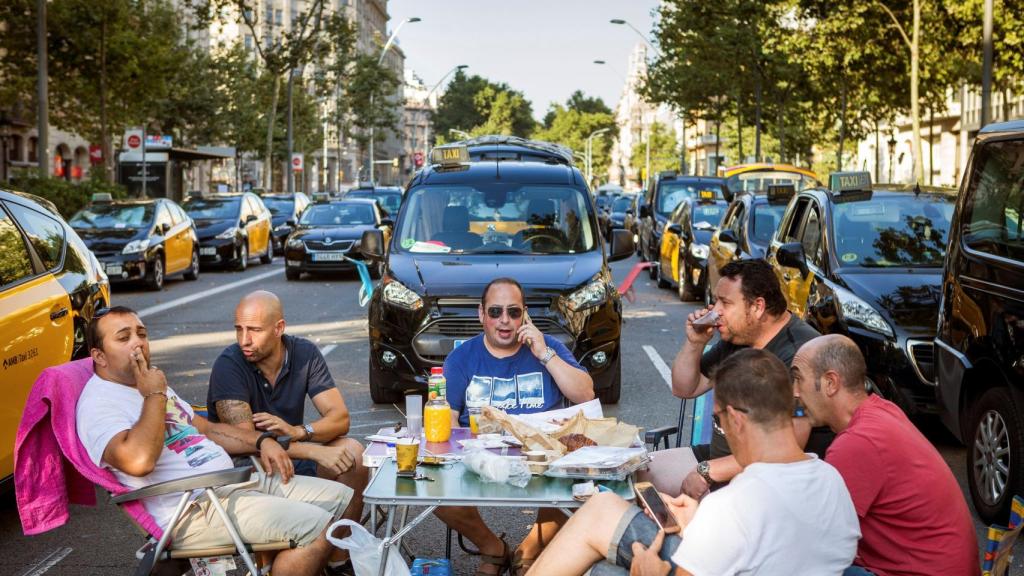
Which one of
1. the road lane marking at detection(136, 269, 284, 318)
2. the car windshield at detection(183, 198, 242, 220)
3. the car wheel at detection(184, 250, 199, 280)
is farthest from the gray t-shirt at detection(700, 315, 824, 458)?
the car windshield at detection(183, 198, 242, 220)

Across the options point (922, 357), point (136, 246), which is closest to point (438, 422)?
point (922, 357)

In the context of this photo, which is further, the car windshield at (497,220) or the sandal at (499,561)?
the car windshield at (497,220)

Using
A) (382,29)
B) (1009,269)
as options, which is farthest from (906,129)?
(382,29)

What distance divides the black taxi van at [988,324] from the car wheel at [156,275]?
53.1ft

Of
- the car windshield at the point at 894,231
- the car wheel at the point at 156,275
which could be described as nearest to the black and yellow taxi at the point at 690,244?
the car windshield at the point at 894,231

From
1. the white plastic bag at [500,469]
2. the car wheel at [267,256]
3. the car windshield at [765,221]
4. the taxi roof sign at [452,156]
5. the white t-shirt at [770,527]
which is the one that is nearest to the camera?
the white t-shirt at [770,527]

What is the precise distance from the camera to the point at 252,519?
15.8 feet

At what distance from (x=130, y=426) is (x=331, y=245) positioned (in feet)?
63.3

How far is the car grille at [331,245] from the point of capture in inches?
938

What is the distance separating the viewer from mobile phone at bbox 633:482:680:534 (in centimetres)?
416

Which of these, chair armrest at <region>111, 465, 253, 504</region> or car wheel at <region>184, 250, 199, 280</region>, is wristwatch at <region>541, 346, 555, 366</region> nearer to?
chair armrest at <region>111, 465, 253, 504</region>

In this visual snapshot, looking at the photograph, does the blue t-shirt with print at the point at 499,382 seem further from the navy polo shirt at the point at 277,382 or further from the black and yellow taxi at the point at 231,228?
the black and yellow taxi at the point at 231,228

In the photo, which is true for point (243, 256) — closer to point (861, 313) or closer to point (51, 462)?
point (861, 313)

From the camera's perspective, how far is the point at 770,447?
364 centimetres
